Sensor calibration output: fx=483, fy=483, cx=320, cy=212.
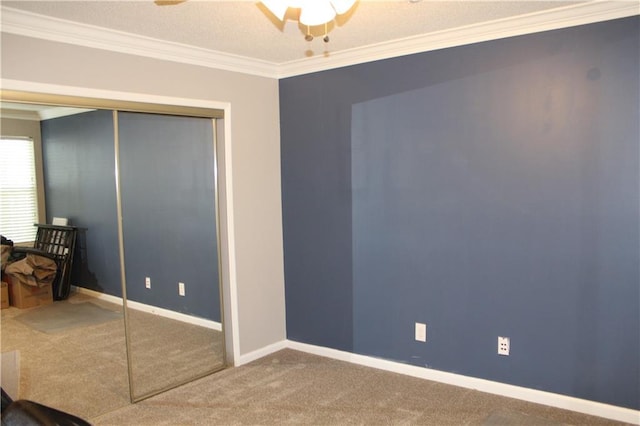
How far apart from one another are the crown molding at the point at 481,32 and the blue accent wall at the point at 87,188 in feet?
5.21

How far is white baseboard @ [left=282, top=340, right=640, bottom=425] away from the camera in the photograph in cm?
284

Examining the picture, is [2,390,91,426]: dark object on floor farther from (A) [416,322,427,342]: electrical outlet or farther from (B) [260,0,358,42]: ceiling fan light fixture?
(A) [416,322,427,342]: electrical outlet

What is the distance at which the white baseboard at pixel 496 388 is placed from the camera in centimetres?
284

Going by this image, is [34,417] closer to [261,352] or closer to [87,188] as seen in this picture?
[87,188]

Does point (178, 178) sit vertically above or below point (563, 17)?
below

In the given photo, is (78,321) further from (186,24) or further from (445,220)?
(445,220)

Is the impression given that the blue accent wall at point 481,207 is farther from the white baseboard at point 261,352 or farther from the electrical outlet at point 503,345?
the white baseboard at point 261,352

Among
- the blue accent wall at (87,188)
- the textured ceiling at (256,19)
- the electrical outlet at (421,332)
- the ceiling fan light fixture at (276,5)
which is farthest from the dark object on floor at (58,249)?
the electrical outlet at (421,332)

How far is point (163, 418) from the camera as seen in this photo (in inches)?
119

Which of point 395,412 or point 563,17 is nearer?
point 563,17

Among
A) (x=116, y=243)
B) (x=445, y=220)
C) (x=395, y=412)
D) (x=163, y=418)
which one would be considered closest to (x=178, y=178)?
(x=116, y=243)

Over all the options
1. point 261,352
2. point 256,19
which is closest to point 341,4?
point 256,19

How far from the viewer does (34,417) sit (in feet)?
4.85

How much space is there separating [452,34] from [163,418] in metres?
3.06
